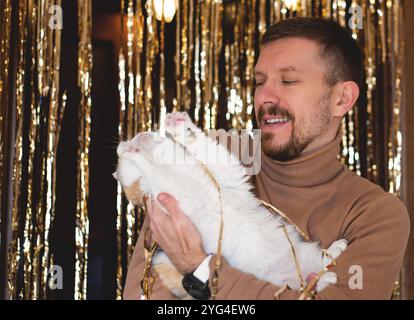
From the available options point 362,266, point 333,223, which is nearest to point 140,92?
point 333,223

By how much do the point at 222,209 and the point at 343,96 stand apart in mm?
466

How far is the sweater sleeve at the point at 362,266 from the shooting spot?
5.37 feet

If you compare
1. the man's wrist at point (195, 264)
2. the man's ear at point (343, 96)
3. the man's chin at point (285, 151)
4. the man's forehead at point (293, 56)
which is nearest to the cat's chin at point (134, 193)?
the man's wrist at point (195, 264)

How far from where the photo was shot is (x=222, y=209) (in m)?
1.73

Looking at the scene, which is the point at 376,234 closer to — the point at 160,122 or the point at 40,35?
the point at 160,122

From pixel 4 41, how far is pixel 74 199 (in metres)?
0.50

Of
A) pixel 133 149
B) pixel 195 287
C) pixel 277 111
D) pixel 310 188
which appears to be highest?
pixel 277 111

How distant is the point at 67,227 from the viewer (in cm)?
189

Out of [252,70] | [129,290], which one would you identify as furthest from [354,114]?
[129,290]

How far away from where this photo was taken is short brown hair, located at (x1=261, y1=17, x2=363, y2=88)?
178cm

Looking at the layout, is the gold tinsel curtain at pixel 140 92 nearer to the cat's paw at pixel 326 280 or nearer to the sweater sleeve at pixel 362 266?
the sweater sleeve at pixel 362 266

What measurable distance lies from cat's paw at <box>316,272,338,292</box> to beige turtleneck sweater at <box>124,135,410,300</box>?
0.04 feet

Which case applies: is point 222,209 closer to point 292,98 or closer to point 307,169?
point 307,169

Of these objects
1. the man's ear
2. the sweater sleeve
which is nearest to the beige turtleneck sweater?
the sweater sleeve
